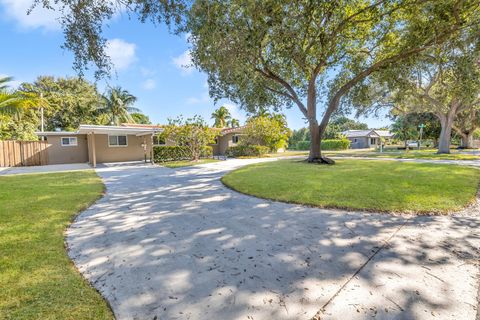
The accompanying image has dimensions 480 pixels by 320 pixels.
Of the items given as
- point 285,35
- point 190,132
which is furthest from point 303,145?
point 285,35

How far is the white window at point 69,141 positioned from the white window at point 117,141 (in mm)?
2977

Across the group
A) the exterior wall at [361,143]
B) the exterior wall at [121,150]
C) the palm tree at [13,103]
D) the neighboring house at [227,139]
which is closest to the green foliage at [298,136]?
the exterior wall at [361,143]

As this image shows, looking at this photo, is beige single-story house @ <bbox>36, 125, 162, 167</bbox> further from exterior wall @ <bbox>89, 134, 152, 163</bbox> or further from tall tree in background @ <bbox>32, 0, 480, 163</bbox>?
tall tree in background @ <bbox>32, 0, 480, 163</bbox>

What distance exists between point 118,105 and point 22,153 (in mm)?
12985

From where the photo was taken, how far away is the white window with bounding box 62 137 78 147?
18.3m

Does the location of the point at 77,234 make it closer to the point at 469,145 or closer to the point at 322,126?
the point at 322,126

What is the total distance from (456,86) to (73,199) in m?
15.2

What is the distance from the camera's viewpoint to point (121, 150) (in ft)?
61.4

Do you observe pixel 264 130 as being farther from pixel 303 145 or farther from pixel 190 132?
pixel 303 145

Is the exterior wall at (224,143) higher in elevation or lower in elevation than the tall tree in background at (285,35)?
lower

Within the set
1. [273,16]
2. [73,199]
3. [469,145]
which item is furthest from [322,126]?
[469,145]

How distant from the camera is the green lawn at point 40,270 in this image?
2.01m

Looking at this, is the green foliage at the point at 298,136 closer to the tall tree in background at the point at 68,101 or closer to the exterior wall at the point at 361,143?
the exterior wall at the point at 361,143

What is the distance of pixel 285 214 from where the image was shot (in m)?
4.75
